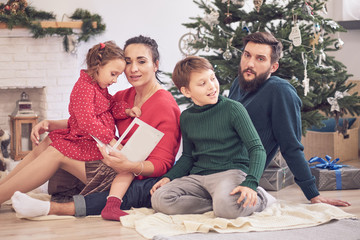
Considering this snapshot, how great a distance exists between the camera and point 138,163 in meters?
2.26

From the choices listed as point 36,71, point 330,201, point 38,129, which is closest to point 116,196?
point 38,129

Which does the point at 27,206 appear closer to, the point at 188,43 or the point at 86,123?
the point at 86,123

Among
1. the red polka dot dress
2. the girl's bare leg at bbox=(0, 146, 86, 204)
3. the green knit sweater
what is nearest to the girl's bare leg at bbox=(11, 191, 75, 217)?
the girl's bare leg at bbox=(0, 146, 86, 204)

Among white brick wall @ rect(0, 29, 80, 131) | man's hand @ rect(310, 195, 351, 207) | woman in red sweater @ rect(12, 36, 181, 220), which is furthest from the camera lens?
white brick wall @ rect(0, 29, 80, 131)

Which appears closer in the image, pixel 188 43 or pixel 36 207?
pixel 36 207

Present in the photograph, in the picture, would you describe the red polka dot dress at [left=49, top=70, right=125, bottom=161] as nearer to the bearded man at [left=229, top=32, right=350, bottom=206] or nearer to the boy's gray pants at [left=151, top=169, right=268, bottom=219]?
the boy's gray pants at [left=151, top=169, right=268, bottom=219]

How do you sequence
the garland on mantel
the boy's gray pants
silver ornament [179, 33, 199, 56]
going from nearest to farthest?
the boy's gray pants, silver ornament [179, 33, 199, 56], the garland on mantel

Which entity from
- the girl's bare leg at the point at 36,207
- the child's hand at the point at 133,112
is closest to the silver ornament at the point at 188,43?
the child's hand at the point at 133,112

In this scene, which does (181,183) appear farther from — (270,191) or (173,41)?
(173,41)

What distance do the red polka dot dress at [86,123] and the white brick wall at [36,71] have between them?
1.84 metres

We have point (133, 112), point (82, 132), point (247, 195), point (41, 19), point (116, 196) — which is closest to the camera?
point (247, 195)

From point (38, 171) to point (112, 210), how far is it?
1.24ft

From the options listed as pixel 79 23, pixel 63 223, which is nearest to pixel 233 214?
pixel 63 223

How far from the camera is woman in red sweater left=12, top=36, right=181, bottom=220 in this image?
2.20m
